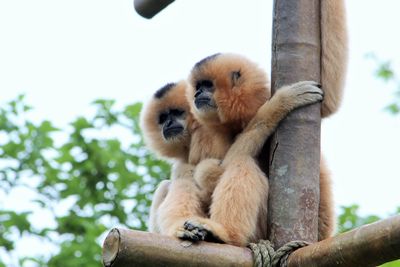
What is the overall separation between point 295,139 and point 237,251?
0.84 meters

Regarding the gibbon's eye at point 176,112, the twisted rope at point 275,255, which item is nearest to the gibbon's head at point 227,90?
the gibbon's eye at point 176,112

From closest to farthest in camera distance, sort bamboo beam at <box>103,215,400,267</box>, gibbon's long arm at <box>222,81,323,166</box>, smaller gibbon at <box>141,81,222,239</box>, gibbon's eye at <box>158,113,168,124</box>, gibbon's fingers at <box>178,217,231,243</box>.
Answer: bamboo beam at <box>103,215,400,267</box>
gibbon's fingers at <box>178,217,231,243</box>
gibbon's long arm at <box>222,81,323,166</box>
smaller gibbon at <box>141,81,222,239</box>
gibbon's eye at <box>158,113,168,124</box>

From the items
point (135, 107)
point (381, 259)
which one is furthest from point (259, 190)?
point (135, 107)

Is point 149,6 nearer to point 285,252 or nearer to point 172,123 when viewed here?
point 172,123

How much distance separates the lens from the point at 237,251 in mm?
5031

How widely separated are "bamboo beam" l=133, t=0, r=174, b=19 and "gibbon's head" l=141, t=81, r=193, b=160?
133cm

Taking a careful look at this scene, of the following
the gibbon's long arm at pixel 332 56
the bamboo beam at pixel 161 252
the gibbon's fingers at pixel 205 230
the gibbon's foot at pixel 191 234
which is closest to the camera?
the bamboo beam at pixel 161 252

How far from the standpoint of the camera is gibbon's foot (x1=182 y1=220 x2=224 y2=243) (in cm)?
507

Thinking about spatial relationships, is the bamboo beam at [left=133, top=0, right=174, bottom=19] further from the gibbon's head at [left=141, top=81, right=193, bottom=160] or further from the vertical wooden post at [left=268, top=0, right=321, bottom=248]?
the gibbon's head at [left=141, top=81, right=193, bottom=160]

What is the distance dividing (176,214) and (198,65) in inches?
61.0

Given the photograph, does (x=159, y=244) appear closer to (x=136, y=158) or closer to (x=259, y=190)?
(x=259, y=190)

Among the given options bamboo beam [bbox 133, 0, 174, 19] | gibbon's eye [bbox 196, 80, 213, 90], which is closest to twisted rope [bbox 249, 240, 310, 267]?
gibbon's eye [bbox 196, 80, 213, 90]

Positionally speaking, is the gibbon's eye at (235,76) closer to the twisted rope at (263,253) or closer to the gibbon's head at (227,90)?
the gibbon's head at (227,90)

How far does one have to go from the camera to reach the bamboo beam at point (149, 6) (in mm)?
6492
